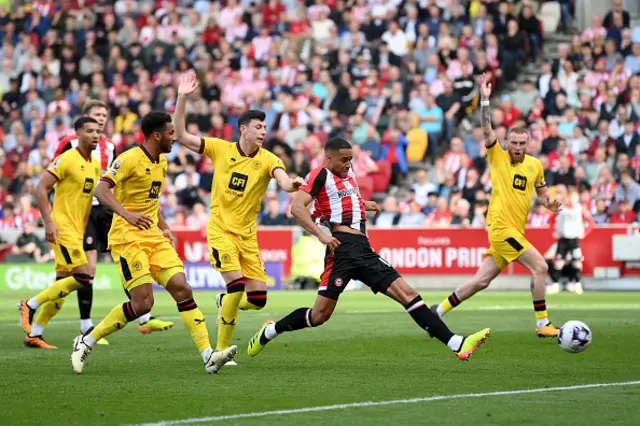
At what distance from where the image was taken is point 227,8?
34.9m

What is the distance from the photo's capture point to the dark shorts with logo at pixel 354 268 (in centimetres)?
1095

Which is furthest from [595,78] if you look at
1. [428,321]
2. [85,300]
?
[428,321]

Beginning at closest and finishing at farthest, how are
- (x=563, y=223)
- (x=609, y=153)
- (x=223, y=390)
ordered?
(x=223, y=390), (x=563, y=223), (x=609, y=153)

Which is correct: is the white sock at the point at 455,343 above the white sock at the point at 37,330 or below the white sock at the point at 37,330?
above

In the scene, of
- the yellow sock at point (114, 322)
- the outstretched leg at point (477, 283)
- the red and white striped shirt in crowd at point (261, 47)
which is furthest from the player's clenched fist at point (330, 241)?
the red and white striped shirt in crowd at point (261, 47)

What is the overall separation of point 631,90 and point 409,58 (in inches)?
238

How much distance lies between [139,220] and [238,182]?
1.37 meters

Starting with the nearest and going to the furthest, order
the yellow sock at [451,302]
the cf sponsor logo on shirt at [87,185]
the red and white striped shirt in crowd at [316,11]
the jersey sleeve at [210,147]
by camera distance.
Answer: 1. the jersey sleeve at [210,147]
2. the cf sponsor logo on shirt at [87,185]
3. the yellow sock at [451,302]
4. the red and white striped shirt in crowd at [316,11]

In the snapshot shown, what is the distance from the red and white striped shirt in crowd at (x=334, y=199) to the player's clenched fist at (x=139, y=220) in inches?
58.2

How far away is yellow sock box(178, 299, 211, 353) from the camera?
1073 centimetres

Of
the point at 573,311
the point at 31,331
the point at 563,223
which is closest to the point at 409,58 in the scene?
the point at 563,223

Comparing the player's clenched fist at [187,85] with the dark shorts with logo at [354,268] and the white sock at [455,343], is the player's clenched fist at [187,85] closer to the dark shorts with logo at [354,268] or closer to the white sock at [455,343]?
the dark shorts with logo at [354,268]

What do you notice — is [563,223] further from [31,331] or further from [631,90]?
[31,331]

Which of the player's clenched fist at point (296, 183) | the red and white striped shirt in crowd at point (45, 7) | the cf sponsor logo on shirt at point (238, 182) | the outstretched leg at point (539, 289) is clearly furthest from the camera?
the red and white striped shirt in crowd at point (45, 7)
